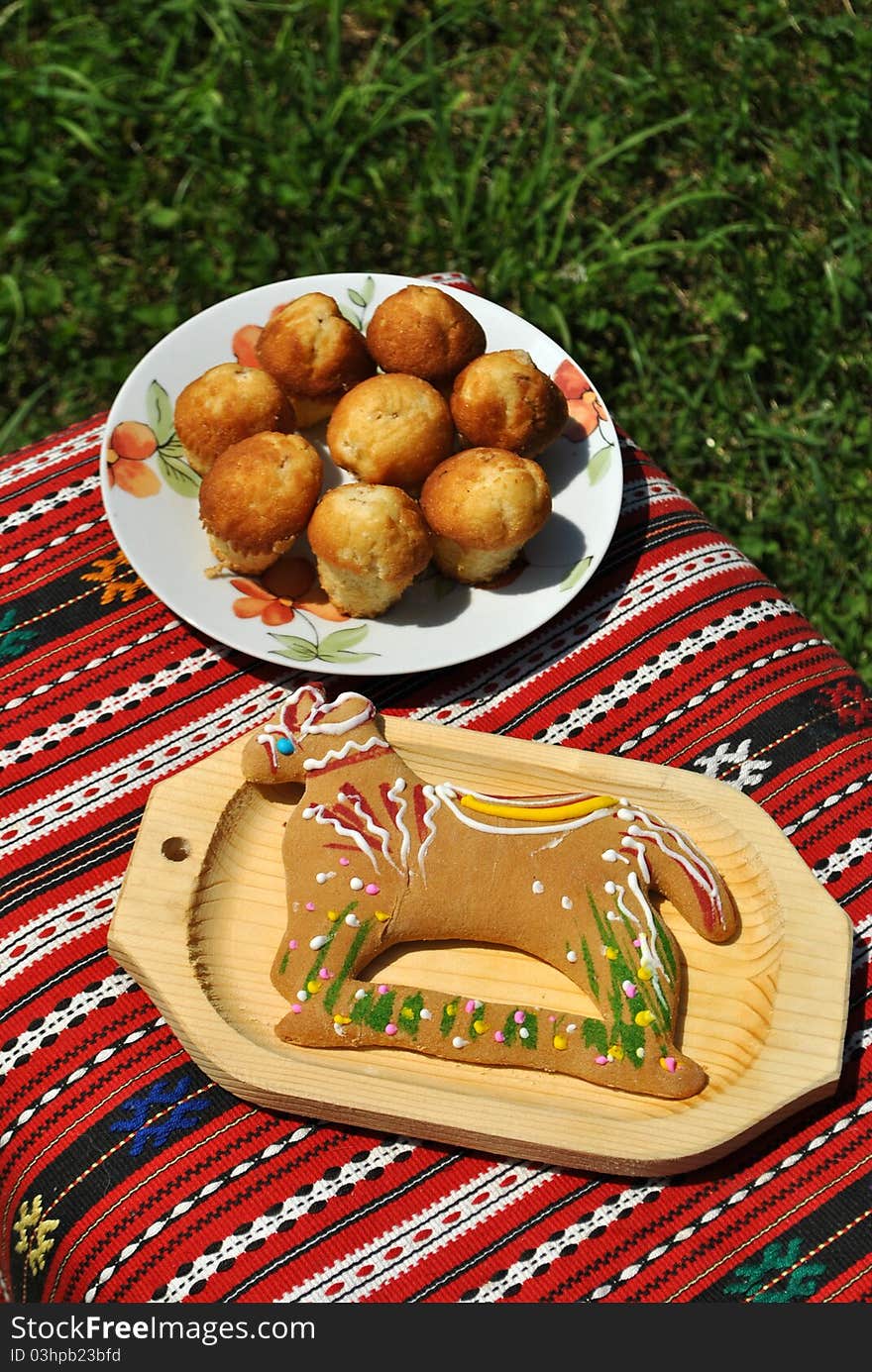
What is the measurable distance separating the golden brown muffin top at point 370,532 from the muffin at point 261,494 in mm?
37

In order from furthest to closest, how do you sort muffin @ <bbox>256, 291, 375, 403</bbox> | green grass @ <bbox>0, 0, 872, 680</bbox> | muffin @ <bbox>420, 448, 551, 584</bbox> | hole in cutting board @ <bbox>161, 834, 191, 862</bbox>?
green grass @ <bbox>0, 0, 872, 680</bbox>, muffin @ <bbox>256, 291, 375, 403</bbox>, muffin @ <bbox>420, 448, 551, 584</bbox>, hole in cutting board @ <bbox>161, 834, 191, 862</bbox>

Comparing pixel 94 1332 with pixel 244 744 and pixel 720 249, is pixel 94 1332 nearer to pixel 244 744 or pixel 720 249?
pixel 244 744

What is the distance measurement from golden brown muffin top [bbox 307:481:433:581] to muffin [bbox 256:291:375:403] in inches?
8.4

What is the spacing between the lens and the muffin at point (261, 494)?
1.59 metres

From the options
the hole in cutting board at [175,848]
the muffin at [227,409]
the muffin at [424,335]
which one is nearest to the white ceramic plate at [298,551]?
the muffin at [227,409]

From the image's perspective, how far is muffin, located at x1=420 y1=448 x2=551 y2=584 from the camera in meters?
1.59

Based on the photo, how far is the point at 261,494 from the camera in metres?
1.58

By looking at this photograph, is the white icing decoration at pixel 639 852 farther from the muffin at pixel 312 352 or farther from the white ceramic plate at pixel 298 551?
the muffin at pixel 312 352

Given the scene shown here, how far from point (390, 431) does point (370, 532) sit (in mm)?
171

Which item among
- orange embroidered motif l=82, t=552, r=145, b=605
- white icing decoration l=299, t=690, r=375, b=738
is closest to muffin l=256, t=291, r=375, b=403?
orange embroidered motif l=82, t=552, r=145, b=605

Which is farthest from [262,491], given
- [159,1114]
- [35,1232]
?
[35,1232]

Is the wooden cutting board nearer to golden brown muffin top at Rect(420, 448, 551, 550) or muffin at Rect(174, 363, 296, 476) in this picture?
golden brown muffin top at Rect(420, 448, 551, 550)

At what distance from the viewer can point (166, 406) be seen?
175cm

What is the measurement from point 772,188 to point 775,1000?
7.37ft
